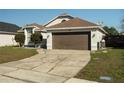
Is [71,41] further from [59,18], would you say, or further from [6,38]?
[6,38]

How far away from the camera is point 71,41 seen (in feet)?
70.6

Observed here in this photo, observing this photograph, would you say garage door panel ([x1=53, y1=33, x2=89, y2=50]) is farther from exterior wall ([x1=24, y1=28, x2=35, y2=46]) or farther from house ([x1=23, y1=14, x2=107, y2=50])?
exterior wall ([x1=24, y1=28, x2=35, y2=46])

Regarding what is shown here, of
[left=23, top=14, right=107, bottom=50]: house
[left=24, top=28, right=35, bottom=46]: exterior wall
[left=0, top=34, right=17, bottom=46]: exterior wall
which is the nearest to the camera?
[left=23, top=14, right=107, bottom=50]: house

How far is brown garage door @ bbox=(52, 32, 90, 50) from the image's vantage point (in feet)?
68.5

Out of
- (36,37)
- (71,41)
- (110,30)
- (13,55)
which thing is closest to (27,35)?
(36,37)

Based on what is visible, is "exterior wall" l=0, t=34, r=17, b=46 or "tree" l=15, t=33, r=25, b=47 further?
"exterior wall" l=0, t=34, r=17, b=46

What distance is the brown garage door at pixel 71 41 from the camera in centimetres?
2088

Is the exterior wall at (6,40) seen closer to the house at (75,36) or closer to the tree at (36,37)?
the tree at (36,37)

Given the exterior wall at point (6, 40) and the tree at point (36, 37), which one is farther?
the exterior wall at point (6, 40)

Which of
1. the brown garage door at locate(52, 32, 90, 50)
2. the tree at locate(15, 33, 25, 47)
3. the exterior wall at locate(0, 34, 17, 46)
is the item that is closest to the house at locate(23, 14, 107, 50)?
the brown garage door at locate(52, 32, 90, 50)

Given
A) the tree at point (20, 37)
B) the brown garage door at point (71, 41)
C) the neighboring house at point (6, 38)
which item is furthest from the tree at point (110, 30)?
the brown garage door at point (71, 41)
